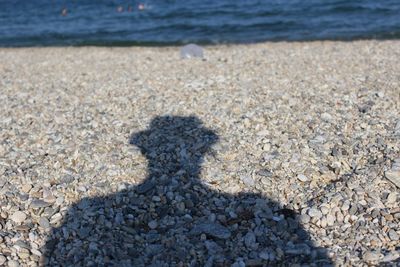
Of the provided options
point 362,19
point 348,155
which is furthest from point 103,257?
point 362,19

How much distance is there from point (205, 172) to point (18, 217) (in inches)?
90.6

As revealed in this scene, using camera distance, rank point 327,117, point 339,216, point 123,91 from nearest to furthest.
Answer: point 339,216
point 327,117
point 123,91

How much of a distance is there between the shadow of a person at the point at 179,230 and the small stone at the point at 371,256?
0.35m

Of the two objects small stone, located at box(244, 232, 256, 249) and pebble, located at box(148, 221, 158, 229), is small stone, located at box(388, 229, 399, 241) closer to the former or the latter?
small stone, located at box(244, 232, 256, 249)

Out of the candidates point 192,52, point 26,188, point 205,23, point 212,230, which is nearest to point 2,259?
point 26,188

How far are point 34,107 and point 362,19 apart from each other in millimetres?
14807

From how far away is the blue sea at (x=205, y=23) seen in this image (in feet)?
66.2

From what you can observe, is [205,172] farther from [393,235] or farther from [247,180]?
[393,235]

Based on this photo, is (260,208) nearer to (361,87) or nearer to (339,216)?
(339,216)

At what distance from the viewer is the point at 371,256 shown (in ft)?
16.9

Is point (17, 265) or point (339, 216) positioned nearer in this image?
point (17, 265)

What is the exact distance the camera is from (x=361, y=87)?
10117 millimetres

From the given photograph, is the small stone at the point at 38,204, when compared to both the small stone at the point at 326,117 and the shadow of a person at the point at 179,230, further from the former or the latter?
the small stone at the point at 326,117

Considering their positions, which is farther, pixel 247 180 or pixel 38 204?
pixel 247 180
